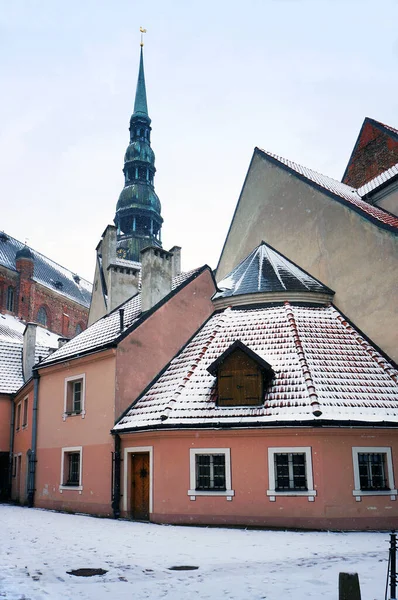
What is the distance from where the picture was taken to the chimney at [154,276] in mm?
20422

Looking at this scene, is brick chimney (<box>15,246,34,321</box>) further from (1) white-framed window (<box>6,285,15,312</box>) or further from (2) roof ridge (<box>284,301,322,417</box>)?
(2) roof ridge (<box>284,301,322,417</box>)

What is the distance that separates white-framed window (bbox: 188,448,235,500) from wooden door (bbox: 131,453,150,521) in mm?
1793

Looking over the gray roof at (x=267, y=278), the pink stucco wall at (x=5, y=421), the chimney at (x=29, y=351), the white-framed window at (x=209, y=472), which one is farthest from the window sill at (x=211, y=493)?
the chimney at (x=29, y=351)

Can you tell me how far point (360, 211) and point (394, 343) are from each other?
4.48 meters

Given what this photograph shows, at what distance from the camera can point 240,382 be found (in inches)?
632

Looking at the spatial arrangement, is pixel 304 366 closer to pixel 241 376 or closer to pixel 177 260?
pixel 241 376

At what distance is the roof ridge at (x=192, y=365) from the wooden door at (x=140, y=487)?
170cm

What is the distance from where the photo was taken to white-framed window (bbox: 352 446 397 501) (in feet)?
48.6

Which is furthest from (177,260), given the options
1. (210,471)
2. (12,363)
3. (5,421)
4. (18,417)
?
(210,471)

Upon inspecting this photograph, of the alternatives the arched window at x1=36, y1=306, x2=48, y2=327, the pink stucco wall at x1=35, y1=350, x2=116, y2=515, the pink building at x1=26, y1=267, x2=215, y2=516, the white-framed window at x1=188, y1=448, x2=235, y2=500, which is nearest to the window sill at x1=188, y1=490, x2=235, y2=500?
the white-framed window at x1=188, y1=448, x2=235, y2=500

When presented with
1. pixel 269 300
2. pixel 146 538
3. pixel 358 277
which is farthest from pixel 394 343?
pixel 146 538

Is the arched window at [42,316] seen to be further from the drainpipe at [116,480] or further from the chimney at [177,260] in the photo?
the drainpipe at [116,480]

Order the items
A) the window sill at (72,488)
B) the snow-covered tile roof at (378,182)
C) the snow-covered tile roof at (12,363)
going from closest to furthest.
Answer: the window sill at (72,488) < the snow-covered tile roof at (378,182) < the snow-covered tile roof at (12,363)

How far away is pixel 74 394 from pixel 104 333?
2.36 m
